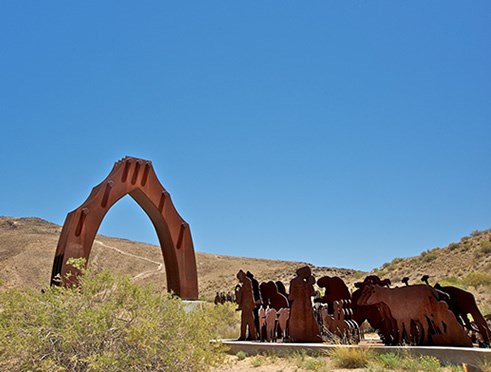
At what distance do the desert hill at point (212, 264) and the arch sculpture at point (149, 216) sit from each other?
23.5 feet

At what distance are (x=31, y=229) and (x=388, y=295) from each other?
295 ft

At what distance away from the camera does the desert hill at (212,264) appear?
1335 inches

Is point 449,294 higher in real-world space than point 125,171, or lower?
lower

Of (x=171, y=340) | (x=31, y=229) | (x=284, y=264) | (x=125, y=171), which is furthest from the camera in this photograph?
(x=31, y=229)

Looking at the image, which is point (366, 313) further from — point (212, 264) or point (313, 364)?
point (212, 264)

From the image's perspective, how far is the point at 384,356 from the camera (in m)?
9.67

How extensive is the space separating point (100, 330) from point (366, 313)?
26.8 ft

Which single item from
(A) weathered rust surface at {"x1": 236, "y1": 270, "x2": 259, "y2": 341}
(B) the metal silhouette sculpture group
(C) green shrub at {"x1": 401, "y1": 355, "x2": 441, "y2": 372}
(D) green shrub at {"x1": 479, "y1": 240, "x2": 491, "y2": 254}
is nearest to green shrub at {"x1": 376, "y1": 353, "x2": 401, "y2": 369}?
(C) green shrub at {"x1": 401, "y1": 355, "x2": 441, "y2": 372}

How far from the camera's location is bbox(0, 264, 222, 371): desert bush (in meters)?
6.40

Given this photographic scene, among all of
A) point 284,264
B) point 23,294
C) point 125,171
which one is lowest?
point 23,294

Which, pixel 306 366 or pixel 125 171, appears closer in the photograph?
pixel 306 366

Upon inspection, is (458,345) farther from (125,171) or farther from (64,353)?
(125,171)

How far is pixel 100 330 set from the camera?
6.47 metres

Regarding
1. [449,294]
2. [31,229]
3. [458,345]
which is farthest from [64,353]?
[31,229]
